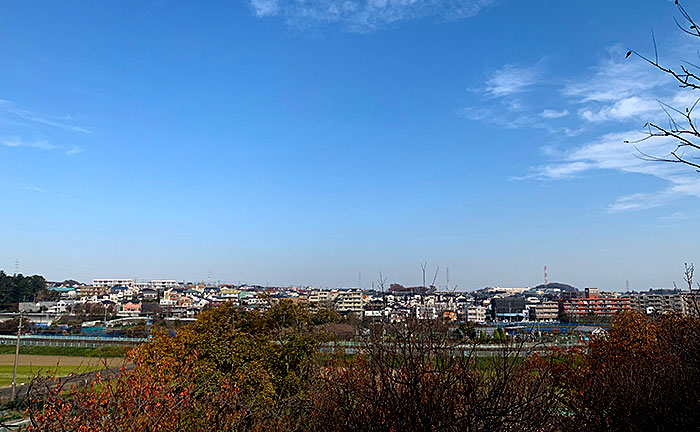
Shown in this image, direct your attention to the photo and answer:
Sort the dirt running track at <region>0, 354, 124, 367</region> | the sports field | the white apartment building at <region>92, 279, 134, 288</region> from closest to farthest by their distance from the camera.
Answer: the sports field, the dirt running track at <region>0, 354, 124, 367</region>, the white apartment building at <region>92, 279, 134, 288</region>

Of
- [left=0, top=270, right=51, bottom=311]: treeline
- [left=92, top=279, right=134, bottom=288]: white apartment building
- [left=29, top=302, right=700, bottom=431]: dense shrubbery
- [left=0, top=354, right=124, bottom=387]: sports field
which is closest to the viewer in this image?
[left=29, top=302, right=700, bottom=431]: dense shrubbery

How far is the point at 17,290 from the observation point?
236ft

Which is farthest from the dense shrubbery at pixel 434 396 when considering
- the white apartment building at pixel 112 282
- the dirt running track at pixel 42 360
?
the white apartment building at pixel 112 282

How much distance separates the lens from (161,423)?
16.1ft

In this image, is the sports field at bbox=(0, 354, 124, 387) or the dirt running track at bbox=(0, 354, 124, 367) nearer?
the sports field at bbox=(0, 354, 124, 387)

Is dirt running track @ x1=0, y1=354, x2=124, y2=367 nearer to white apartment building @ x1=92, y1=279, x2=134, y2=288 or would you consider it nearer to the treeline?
the treeline

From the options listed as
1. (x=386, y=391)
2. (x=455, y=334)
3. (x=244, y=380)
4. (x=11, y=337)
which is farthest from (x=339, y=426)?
(x=11, y=337)

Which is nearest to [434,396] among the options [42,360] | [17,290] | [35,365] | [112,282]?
[35,365]

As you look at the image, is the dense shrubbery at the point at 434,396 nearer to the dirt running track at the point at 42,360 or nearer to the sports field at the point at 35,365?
the sports field at the point at 35,365

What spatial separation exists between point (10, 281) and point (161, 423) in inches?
3254

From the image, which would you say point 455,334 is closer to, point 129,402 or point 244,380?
point 129,402

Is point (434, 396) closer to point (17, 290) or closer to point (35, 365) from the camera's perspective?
point (35, 365)

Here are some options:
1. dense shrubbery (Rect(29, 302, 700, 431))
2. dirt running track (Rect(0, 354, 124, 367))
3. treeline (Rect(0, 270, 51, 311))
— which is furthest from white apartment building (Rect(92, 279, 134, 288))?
dense shrubbery (Rect(29, 302, 700, 431))

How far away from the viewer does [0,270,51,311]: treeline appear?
6775 cm
